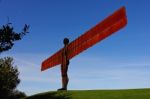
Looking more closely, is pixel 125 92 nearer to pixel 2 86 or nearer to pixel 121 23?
pixel 121 23

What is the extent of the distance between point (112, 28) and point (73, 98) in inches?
232

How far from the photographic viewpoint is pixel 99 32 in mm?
20703

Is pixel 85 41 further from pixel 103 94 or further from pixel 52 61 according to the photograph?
pixel 52 61

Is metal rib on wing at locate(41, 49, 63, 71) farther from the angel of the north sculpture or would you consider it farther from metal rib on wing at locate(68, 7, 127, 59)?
metal rib on wing at locate(68, 7, 127, 59)

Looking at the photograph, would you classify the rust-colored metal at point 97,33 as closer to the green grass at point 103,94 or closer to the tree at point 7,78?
the green grass at point 103,94

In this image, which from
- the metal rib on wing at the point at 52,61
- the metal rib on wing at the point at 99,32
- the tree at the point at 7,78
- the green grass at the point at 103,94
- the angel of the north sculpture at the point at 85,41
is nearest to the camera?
the metal rib on wing at the point at 99,32

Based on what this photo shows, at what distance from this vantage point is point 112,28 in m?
19.1

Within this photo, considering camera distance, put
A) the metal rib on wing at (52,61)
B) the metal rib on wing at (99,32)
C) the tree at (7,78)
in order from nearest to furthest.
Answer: the metal rib on wing at (99,32), the metal rib on wing at (52,61), the tree at (7,78)

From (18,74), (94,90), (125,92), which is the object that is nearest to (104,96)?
(125,92)

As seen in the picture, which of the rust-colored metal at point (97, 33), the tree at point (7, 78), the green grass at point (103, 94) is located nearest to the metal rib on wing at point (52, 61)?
the rust-colored metal at point (97, 33)

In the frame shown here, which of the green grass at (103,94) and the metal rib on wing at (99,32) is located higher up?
the metal rib on wing at (99,32)

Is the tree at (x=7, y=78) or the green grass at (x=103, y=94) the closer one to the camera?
the green grass at (x=103, y=94)

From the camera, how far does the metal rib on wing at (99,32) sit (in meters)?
18.0

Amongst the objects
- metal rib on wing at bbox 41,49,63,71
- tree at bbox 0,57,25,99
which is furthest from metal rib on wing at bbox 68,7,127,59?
tree at bbox 0,57,25,99
